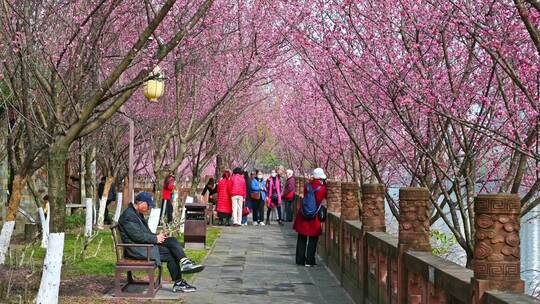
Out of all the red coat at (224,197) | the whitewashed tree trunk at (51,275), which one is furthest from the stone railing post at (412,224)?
the red coat at (224,197)

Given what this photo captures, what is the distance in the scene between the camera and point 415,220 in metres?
9.14

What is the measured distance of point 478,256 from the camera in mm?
6125

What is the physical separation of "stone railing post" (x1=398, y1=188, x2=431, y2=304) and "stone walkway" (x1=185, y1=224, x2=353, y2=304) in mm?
3689

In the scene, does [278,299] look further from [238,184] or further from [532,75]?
[238,184]

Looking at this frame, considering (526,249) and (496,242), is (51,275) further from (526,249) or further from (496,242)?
(526,249)

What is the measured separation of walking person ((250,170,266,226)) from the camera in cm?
3084

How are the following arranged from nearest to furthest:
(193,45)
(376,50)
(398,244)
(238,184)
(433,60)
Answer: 1. (398,244)
2. (433,60)
3. (376,50)
4. (193,45)
5. (238,184)

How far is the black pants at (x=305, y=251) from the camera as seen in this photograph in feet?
57.4

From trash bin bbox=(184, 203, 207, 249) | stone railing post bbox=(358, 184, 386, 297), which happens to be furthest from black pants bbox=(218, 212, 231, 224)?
stone railing post bbox=(358, 184, 386, 297)

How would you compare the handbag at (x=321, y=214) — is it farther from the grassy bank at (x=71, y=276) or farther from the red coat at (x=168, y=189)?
the red coat at (x=168, y=189)

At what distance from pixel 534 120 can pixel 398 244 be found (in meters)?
1.93

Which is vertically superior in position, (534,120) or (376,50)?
(376,50)

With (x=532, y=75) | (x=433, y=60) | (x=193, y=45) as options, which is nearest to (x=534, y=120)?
(x=532, y=75)

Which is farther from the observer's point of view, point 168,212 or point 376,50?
point 168,212
